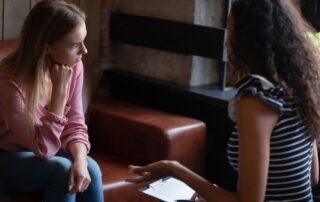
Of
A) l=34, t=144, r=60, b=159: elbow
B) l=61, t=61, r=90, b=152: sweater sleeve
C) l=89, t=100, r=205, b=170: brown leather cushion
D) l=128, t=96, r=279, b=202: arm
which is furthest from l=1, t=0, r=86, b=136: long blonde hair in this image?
l=128, t=96, r=279, b=202: arm

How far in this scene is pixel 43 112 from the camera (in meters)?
1.98

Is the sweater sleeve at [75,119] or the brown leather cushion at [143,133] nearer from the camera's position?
the sweater sleeve at [75,119]

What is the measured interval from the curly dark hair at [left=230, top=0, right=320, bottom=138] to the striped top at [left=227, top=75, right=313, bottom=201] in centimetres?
4

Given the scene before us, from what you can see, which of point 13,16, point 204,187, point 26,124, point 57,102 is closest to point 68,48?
point 57,102

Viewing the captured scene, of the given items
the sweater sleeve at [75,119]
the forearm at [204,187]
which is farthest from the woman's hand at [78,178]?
the forearm at [204,187]

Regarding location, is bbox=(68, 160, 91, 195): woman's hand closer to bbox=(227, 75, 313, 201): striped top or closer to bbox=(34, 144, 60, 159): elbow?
bbox=(34, 144, 60, 159): elbow

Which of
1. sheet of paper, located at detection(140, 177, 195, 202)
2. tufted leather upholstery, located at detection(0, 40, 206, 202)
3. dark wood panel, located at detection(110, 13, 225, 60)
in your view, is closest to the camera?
sheet of paper, located at detection(140, 177, 195, 202)

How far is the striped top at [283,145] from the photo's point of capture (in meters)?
1.38

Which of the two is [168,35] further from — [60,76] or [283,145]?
[283,145]

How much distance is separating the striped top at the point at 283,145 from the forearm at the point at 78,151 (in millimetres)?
694

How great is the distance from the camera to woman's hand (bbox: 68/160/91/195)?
6.14ft

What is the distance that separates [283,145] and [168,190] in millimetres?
478

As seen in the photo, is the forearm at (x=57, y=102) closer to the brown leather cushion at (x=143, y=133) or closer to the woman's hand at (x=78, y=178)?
the woman's hand at (x=78, y=178)

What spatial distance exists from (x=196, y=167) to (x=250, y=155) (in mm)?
1221
